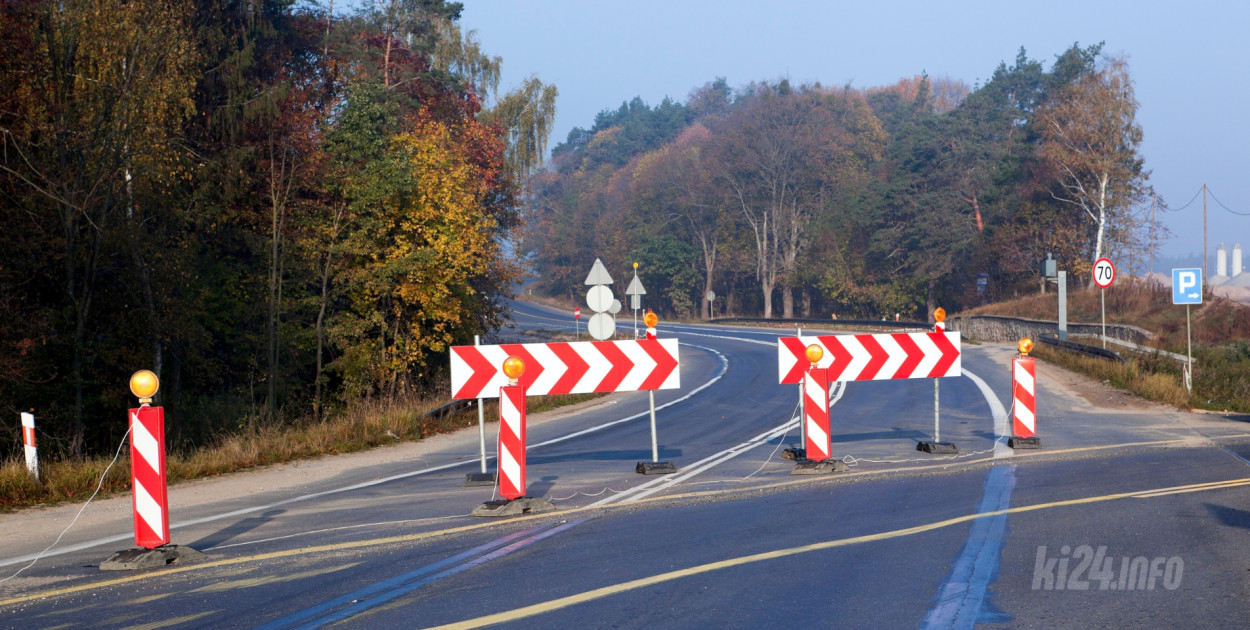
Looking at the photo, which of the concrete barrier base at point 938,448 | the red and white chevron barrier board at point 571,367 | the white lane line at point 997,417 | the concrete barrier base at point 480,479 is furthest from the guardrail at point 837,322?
the concrete barrier base at point 480,479

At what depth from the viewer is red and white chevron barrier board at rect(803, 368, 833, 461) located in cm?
1084

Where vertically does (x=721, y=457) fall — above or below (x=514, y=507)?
below

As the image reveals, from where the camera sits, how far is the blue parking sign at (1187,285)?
20516 millimetres

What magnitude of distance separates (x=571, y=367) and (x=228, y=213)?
20.7 meters

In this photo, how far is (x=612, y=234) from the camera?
99.4 meters

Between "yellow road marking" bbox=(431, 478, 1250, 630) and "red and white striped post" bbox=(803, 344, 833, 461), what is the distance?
8.83ft

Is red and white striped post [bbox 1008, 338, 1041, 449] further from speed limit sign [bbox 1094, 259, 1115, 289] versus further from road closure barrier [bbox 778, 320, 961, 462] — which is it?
speed limit sign [bbox 1094, 259, 1115, 289]

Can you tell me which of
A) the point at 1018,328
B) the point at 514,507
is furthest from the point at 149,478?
the point at 1018,328

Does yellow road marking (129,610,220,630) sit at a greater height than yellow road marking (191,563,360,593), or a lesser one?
greater

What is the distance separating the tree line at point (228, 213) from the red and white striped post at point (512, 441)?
35.4 ft

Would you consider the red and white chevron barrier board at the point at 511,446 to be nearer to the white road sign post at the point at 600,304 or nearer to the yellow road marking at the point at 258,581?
the yellow road marking at the point at 258,581

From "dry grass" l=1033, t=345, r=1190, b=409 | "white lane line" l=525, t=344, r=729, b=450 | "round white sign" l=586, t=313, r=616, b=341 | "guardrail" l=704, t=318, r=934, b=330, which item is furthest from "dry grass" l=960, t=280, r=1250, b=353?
"round white sign" l=586, t=313, r=616, b=341

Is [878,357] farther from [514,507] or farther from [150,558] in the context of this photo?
[150,558]

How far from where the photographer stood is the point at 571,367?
36.6 ft
